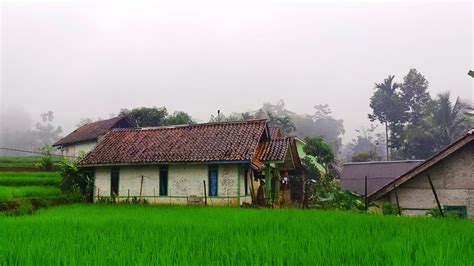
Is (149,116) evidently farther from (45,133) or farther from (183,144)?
(45,133)

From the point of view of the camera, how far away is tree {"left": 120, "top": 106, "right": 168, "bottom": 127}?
123 ft

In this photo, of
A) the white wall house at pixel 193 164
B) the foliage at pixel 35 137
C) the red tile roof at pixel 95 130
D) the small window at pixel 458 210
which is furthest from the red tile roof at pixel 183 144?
the foliage at pixel 35 137

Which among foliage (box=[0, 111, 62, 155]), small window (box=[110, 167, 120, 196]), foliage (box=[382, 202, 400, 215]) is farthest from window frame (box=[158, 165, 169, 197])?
foliage (box=[0, 111, 62, 155])

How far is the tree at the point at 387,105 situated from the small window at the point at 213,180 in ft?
127

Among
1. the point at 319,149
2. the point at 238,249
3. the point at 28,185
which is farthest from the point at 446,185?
the point at 319,149

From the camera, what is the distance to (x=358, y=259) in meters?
3.91

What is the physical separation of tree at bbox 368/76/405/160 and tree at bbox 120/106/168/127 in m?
30.0

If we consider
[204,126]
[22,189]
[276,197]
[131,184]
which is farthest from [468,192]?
[22,189]

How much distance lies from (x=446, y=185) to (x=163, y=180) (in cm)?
1258

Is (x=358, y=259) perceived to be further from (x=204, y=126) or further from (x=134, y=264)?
(x=204, y=126)

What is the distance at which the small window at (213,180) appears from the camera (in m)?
17.8

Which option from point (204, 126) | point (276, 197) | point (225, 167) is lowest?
point (276, 197)

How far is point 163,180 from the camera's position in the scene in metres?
18.8

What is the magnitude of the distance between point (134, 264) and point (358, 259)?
2239 mm
